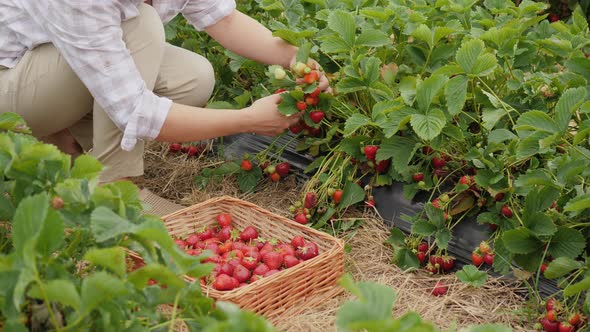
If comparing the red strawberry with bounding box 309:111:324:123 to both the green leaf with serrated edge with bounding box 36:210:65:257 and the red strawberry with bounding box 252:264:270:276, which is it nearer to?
the red strawberry with bounding box 252:264:270:276

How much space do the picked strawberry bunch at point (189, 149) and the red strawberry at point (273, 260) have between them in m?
1.01

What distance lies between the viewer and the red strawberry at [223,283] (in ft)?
7.02

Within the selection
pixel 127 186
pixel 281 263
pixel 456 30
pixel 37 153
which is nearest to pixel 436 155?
pixel 456 30

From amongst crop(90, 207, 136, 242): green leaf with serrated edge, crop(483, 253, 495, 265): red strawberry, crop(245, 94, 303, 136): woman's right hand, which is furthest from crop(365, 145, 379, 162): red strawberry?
crop(90, 207, 136, 242): green leaf with serrated edge

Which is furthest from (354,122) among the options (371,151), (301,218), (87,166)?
(87,166)

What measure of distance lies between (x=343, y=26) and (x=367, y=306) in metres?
1.61

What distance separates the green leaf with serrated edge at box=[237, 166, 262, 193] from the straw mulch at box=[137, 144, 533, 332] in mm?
30

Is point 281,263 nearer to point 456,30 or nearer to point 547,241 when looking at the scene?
point 547,241

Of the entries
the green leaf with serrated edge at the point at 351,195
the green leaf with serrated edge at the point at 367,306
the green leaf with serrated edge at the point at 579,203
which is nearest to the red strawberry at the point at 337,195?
the green leaf with serrated edge at the point at 351,195

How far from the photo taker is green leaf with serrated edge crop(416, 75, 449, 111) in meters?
2.26

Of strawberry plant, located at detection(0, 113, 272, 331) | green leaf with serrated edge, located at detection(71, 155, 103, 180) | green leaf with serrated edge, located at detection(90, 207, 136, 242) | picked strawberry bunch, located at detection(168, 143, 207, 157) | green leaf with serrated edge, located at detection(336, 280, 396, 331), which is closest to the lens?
green leaf with serrated edge, located at detection(336, 280, 396, 331)

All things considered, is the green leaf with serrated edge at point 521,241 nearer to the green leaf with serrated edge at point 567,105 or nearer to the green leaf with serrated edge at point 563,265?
the green leaf with serrated edge at point 563,265

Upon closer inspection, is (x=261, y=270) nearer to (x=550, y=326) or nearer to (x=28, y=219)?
(x=550, y=326)

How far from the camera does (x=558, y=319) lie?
2090mm
